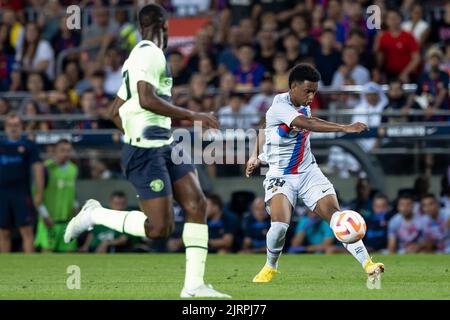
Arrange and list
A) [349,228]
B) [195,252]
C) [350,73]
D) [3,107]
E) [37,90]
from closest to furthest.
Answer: [195,252]
[349,228]
[350,73]
[3,107]
[37,90]

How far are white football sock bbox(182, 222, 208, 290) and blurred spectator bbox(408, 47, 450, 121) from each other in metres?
9.80

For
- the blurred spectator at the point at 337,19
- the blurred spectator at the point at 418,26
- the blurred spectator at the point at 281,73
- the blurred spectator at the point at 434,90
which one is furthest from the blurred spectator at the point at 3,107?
the blurred spectator at the point at 418,26

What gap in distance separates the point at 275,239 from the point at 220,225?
667cm

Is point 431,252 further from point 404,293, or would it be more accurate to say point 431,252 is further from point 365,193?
point 404,293

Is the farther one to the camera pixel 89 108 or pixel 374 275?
pixel 89 108

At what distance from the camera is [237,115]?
752 inches

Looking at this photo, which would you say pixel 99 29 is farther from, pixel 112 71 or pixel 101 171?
pixel 101 171

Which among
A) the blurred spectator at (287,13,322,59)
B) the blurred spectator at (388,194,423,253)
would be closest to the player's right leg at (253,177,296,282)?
the blurred spectator at (388,194,423,253)

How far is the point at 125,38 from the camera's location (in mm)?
22344

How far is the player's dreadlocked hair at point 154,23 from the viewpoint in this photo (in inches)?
403

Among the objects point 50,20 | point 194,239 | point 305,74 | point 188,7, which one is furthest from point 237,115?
point 194,239

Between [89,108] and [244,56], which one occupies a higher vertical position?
[244,56]

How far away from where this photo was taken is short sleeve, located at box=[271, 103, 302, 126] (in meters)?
12.0
